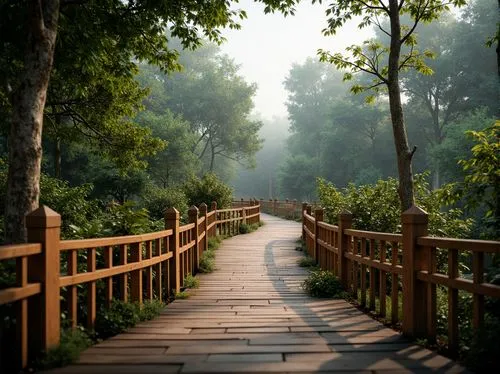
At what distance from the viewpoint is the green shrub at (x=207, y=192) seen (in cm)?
2070

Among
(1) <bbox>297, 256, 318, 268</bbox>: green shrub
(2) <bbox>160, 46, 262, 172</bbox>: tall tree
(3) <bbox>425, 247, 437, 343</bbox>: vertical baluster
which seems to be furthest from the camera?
(2) <bbox>160, 46, 262, 172</bbox>: tall tree

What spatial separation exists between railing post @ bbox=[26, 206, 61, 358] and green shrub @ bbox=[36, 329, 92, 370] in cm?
8

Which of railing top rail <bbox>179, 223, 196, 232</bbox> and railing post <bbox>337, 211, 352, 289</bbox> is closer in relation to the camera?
railing post <bbox>337, 211, 352, 289</bbox>

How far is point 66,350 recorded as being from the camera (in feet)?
13.3

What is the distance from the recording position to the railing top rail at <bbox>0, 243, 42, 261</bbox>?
3.52 metres

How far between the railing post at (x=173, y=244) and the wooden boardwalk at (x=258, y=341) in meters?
0.46

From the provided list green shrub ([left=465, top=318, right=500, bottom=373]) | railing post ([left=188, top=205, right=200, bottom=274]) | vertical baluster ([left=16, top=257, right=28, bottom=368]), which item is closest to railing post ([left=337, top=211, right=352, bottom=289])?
railing post ([left=188, top=205, right=200, bottom=274])

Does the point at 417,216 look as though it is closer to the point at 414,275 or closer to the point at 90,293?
the point at 414,275

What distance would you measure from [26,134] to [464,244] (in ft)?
19.0

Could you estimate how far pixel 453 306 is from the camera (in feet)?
14.5

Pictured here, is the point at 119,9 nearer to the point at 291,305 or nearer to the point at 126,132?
the point at 126,132

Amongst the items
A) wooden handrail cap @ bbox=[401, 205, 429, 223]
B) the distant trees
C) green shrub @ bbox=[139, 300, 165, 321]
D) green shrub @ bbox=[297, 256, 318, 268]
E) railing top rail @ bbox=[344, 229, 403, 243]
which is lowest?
green shrub @ bbox=[297, 256, 318, 268]

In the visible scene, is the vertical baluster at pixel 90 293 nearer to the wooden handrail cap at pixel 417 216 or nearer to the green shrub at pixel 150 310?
the green shrub at pixel 150 310

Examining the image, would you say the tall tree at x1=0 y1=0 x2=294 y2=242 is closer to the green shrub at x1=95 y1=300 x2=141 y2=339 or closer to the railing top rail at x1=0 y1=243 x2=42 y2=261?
the green shrub at x1=95 y1=300 x2=141 y2=339
